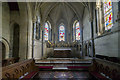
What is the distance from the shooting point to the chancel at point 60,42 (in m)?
5.82

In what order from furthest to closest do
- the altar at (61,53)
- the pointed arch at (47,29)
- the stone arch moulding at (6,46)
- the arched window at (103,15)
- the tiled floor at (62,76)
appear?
the pointed arch at (47,29), the altar at (61,53), the stone arch moulding at (6,46), the arched window at (103,15), the tiled floor at (62,76)

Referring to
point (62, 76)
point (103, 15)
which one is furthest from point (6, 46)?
point (103, 15)

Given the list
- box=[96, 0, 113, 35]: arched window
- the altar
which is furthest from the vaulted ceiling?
box=[96, 0, 113, 35]: arched window

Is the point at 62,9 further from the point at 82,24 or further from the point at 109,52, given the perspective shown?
the point at 109,52

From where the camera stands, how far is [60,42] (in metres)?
17.7

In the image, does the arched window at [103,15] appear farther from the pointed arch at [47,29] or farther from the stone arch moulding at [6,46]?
the pointed arch at [47,29]

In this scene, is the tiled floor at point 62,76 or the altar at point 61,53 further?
the altar at point 61,53

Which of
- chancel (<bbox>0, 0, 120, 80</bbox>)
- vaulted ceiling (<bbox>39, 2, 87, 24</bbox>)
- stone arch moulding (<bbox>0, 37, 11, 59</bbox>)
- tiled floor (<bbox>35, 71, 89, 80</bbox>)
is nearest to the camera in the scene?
tiled floor (<bbox>35, 71, 89, 80</bbox>)

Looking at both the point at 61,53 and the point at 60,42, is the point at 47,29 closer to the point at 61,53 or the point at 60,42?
the point at 60,42

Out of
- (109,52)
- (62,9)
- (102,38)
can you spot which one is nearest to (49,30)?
(62,9)

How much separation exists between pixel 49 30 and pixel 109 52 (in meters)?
12.7

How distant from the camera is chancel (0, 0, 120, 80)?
5.82m

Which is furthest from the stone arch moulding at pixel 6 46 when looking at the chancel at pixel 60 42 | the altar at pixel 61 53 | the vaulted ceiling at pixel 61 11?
the vaulted ceiling at pixel 61 11

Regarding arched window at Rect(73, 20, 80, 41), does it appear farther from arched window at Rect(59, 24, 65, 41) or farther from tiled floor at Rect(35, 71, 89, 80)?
tiled floor at Rect(35, 71, 89, 80)
